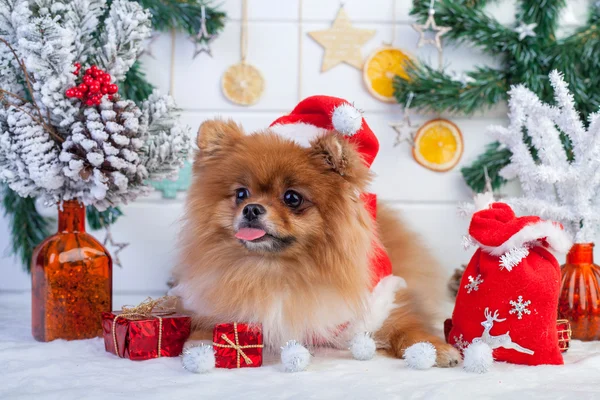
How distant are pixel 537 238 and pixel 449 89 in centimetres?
97

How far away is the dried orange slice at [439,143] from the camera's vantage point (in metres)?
2.50

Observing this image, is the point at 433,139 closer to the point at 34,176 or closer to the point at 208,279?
the point at 208,279

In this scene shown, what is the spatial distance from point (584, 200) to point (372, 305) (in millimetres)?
743

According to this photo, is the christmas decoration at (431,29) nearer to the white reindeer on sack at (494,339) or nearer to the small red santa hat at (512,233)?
the small red santa hat at (512,233)

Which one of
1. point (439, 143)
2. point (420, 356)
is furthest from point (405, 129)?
point (420, 356)

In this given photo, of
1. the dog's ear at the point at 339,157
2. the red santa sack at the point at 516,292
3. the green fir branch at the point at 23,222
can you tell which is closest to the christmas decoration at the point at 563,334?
the red santa sack at the point at 516,292

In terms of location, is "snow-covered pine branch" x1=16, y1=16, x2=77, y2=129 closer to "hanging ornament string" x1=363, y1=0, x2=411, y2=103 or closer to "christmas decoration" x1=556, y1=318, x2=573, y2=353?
"hanging ornament string" x1=363, y1=0, x2=411, y2=103

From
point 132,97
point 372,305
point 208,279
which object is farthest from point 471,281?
point 132,97

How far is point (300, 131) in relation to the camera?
1.72 metres

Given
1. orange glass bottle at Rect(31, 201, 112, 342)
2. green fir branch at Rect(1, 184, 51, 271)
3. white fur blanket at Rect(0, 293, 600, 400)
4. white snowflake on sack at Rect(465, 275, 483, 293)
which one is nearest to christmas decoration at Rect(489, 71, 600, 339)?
white fur blanket at Rect(0, 293, 600, 400)

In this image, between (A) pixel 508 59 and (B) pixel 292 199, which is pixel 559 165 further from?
(B) pixel 292 199

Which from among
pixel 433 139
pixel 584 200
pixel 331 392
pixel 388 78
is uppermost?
pixel 388 78

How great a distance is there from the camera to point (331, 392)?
1268 mm

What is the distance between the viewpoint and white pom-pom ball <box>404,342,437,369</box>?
1.46m
